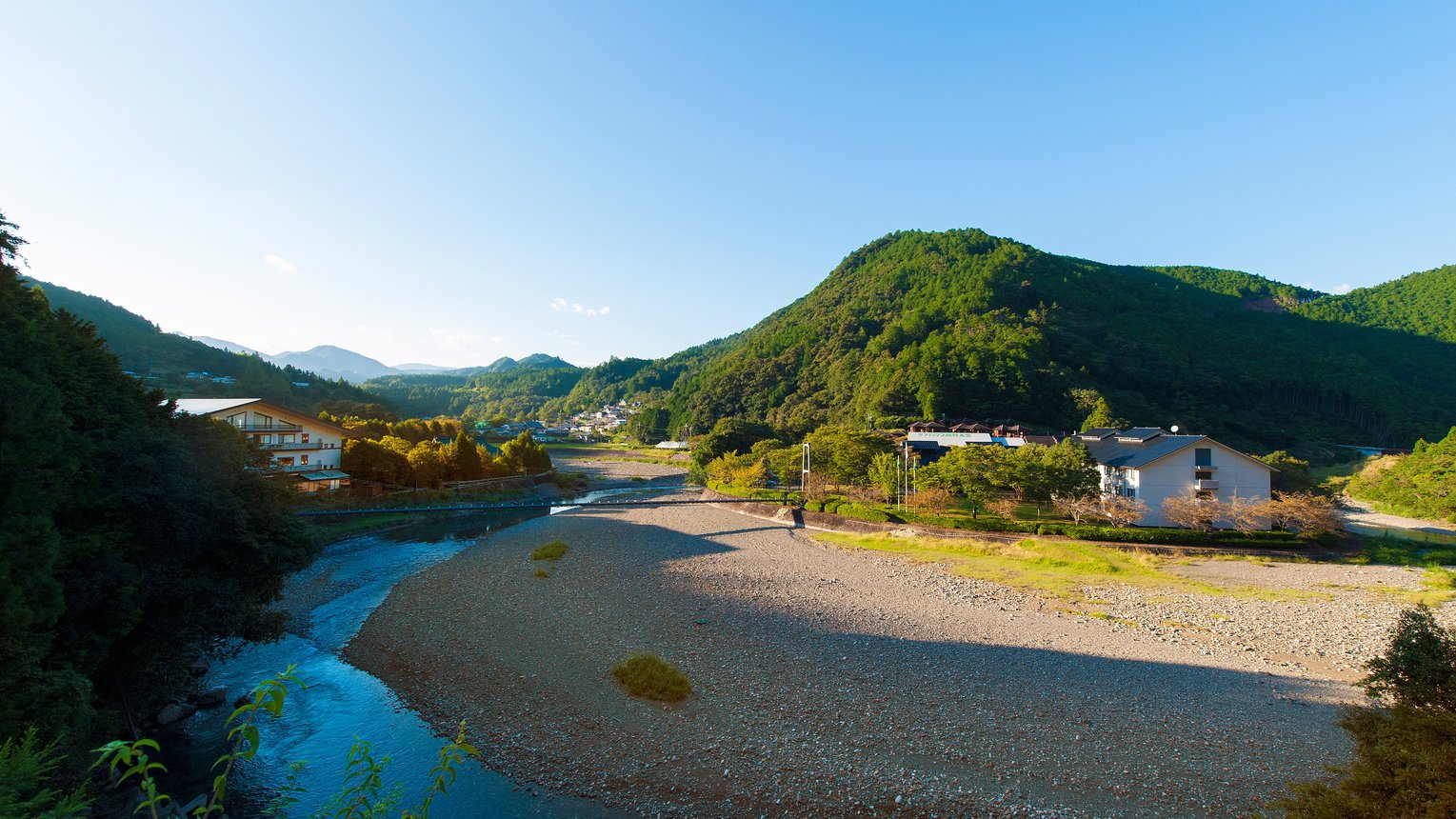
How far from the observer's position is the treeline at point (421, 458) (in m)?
39.4

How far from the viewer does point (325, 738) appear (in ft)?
41.1

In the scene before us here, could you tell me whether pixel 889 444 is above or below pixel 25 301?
below

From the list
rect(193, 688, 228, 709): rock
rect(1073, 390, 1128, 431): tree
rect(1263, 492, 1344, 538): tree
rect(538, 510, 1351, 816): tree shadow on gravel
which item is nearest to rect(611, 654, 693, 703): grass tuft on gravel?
rect(538, 510, 1351, 816): tree shadow on gravel

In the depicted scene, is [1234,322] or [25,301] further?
[1234,322]

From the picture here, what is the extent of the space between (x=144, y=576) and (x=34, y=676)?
3.34 metres

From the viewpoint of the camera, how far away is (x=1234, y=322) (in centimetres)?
9569

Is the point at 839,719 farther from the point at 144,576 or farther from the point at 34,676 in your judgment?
the point at 144,576

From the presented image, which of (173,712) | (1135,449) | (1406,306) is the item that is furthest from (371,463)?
(1406,306)

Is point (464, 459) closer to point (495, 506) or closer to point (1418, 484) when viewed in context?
point (495, 506)

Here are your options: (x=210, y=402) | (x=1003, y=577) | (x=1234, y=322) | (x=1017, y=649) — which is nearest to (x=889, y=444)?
(x=1003, y=577)

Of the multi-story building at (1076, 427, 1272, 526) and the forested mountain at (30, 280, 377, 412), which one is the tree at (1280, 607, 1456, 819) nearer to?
the multi-story building at (1076, 427, 1272, 526)

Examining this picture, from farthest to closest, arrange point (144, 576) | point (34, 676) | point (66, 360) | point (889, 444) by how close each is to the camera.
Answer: point (889, 444)
point (66, 360)
point (144, 576)
point (34, 676)

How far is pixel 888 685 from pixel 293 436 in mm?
38329

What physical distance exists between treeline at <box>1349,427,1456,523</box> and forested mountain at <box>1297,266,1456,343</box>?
229 feet
